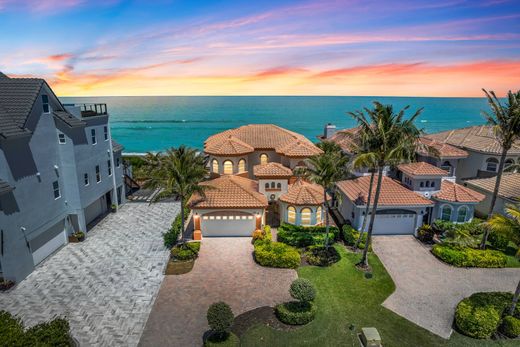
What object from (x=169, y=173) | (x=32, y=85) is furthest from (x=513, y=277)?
(x=32, y=85)

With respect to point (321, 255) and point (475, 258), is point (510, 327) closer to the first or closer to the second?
point (475, 258)

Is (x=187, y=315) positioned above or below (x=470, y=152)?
below

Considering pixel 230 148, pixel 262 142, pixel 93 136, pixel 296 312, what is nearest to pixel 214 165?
pixel 230 148

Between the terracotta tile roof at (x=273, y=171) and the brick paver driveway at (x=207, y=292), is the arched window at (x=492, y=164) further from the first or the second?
the brick paver driveway at (x=207, y=292)

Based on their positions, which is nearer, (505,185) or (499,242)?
(499,242)

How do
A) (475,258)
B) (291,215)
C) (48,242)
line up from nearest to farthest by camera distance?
1. (475,258)
2. (48,242)
3. (291,215)

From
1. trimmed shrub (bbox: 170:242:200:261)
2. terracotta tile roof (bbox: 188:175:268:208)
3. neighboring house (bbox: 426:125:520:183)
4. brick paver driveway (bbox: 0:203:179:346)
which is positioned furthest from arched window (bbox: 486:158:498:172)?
brick paver driveway (bbox: 0:203:179:346)

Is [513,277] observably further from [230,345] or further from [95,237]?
[95,237]
